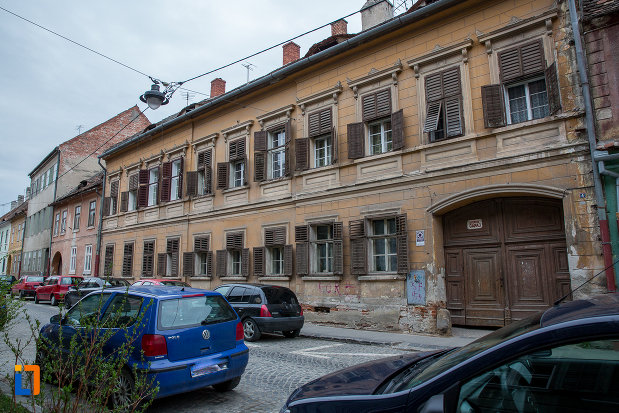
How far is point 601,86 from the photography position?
9250 millimetres

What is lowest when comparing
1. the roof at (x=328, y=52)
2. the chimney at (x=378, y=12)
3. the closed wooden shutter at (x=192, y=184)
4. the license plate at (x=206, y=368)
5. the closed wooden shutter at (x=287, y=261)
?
the license plate at (x=206, y=368)

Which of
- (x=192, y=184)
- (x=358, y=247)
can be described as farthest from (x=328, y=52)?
(x=192, y=184)

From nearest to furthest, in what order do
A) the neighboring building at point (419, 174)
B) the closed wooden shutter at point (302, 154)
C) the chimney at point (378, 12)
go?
the neighboring building at point (419, 174) → the closed wooden shutter at point (302, 154) → the chimney at point (378, 12)

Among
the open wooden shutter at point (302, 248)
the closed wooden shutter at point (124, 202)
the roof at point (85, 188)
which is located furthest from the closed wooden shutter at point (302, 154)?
the roof at point (85, 188)

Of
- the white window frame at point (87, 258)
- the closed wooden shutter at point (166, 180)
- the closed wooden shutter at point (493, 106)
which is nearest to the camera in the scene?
the closed wooden shutter at point (493, 106)

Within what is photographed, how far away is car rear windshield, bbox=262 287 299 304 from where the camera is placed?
11.0m

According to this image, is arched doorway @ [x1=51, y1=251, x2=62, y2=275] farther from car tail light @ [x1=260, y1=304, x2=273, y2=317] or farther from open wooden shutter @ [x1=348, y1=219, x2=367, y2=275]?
open wooden shutter @ [x1=348, y1=219, x2=367, y2=275]

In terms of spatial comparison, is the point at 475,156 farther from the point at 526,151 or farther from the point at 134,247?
the point at 134,247

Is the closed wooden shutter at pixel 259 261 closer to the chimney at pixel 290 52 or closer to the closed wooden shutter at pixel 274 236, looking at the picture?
the closed wooden shutter at pixel 274 236

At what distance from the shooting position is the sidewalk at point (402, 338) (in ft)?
32.2

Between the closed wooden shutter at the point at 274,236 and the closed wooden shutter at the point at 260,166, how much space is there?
2.00 m

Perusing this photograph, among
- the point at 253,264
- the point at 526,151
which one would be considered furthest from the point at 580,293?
the point at 253,264

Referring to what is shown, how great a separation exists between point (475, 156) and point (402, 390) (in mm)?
9661

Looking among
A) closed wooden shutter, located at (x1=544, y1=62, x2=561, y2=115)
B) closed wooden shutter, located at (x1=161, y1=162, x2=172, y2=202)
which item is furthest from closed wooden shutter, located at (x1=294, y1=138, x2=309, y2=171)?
closed wooden shutter, located at (x1=161, y1=162, x2=172, y2=202)
